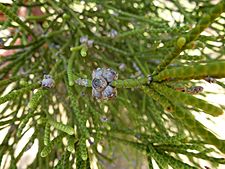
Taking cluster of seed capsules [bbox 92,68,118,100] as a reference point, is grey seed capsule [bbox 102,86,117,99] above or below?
below

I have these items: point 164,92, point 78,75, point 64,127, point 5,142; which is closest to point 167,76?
point 164,92

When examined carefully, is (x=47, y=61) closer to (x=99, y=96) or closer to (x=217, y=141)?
(x=99, y=96)

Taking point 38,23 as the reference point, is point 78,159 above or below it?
below

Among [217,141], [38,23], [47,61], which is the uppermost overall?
[38,23]

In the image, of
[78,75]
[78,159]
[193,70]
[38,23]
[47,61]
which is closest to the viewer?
[193,70]

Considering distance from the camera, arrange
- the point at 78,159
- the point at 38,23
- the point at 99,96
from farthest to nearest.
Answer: the point at 38,23 → the point at 78,159 → the point at 99,96

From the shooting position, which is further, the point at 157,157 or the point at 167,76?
the point at 157,157

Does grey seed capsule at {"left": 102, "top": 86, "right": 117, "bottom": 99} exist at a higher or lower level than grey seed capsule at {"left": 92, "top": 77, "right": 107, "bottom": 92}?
lower
